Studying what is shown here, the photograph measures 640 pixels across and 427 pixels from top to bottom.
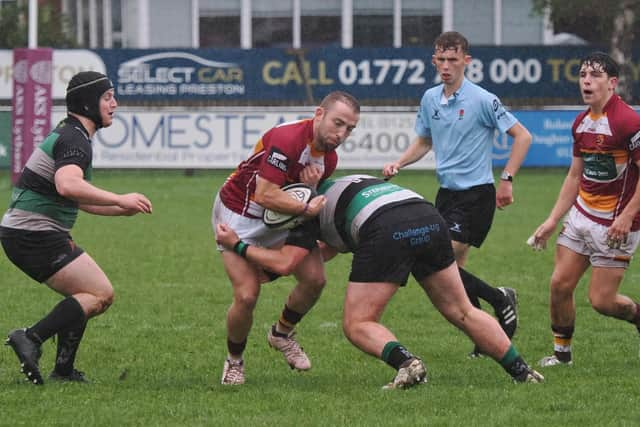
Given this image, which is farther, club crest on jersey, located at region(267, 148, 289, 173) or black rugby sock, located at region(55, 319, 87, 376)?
black rugby sock, located at region(55, 319, 87, 376)

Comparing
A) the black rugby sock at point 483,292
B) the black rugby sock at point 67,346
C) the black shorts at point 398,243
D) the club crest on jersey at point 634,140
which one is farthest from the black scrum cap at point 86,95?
the club crest on jersey at point 634,140

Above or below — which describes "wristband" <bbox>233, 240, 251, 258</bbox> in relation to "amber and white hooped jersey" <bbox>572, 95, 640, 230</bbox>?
below

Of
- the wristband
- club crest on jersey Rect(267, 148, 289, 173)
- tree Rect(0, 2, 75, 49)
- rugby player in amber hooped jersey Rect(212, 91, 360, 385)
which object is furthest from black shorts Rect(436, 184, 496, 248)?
tree Rect(0, 2, 75, 49)

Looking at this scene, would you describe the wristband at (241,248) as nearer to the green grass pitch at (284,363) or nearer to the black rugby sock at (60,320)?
the green grass pitch at (284,363)

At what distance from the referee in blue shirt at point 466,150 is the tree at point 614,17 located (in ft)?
62.9

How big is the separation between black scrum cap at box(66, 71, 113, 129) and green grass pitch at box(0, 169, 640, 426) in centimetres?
148

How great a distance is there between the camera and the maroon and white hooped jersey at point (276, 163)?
6.64 metres

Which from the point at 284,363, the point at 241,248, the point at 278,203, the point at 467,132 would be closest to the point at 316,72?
the point at 467,132

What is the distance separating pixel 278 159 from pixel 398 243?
29.8 inches

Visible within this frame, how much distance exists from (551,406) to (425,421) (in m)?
0.73

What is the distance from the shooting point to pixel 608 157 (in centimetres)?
749

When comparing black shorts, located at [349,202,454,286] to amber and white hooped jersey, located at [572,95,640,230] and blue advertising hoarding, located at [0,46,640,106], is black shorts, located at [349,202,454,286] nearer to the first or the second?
amber and white hooped jersey, located at [572,95,640,230]

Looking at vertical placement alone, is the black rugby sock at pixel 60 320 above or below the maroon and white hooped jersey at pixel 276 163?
below

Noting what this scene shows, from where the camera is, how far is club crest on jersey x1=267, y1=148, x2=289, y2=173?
6.64 m
